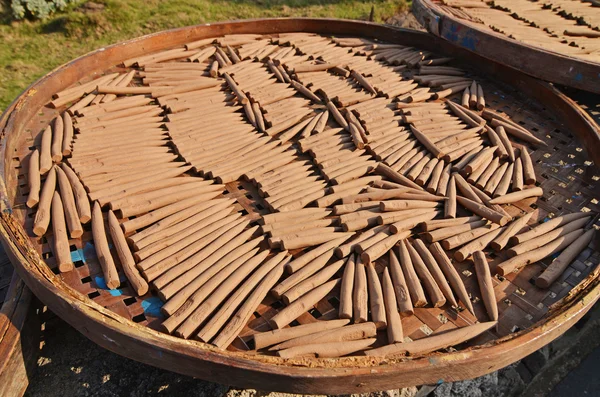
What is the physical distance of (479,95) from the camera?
977 centimetres

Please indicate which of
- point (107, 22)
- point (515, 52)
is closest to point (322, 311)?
point (515, 52)

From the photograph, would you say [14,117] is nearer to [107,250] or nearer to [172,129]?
[172,129]

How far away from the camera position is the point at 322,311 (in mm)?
5441

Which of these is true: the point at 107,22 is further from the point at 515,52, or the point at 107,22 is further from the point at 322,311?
the point at 322,311

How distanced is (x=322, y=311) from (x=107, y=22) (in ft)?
58.3

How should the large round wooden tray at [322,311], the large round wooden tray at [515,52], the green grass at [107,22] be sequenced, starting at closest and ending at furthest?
1. the large round wooden tray at [322,311]
2. the large round wooden tray at [515,52]
3. the green grass at [107,22]

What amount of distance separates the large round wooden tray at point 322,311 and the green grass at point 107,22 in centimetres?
944

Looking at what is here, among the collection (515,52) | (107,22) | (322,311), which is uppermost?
(515,52)

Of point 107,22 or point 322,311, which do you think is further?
point 107,22

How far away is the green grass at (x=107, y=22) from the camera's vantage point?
16478mm

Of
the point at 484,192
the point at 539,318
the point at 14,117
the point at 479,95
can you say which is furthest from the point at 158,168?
the point at 479,95

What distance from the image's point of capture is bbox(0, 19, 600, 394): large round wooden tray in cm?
446

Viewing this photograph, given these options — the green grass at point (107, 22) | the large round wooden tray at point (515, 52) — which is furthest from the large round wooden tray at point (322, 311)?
the green grass at point (107, 22)

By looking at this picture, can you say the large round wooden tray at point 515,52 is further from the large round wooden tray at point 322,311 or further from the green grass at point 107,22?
the green grass at point 107,22
